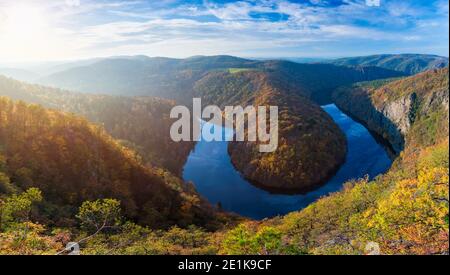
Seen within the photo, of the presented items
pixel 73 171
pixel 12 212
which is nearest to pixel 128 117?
pixel 73 171

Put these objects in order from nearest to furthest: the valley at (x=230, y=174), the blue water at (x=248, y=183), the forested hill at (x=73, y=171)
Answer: the valley at (x=230, y=174)
the forested hill at (x=73, y=171)
the blue water at (x=248, y=183)

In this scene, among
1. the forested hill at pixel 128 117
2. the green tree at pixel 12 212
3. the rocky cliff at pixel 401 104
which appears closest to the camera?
the green tree at pixel 12 212

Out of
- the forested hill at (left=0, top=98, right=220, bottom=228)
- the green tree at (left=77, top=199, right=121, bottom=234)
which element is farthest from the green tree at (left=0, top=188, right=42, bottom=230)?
the forested hill at (left=0, top=98, right=220, bottom=228)

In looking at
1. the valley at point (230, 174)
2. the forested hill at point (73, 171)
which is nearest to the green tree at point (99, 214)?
the valley at point (230, 174)

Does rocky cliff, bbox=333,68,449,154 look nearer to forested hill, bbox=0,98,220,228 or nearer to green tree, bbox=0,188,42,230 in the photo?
forested hill, bbox=0,98,220,228

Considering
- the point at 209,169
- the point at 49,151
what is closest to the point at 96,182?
the point at 49,151

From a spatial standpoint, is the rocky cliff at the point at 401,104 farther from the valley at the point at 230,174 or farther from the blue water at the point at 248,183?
the blue water at the point at 248,183
